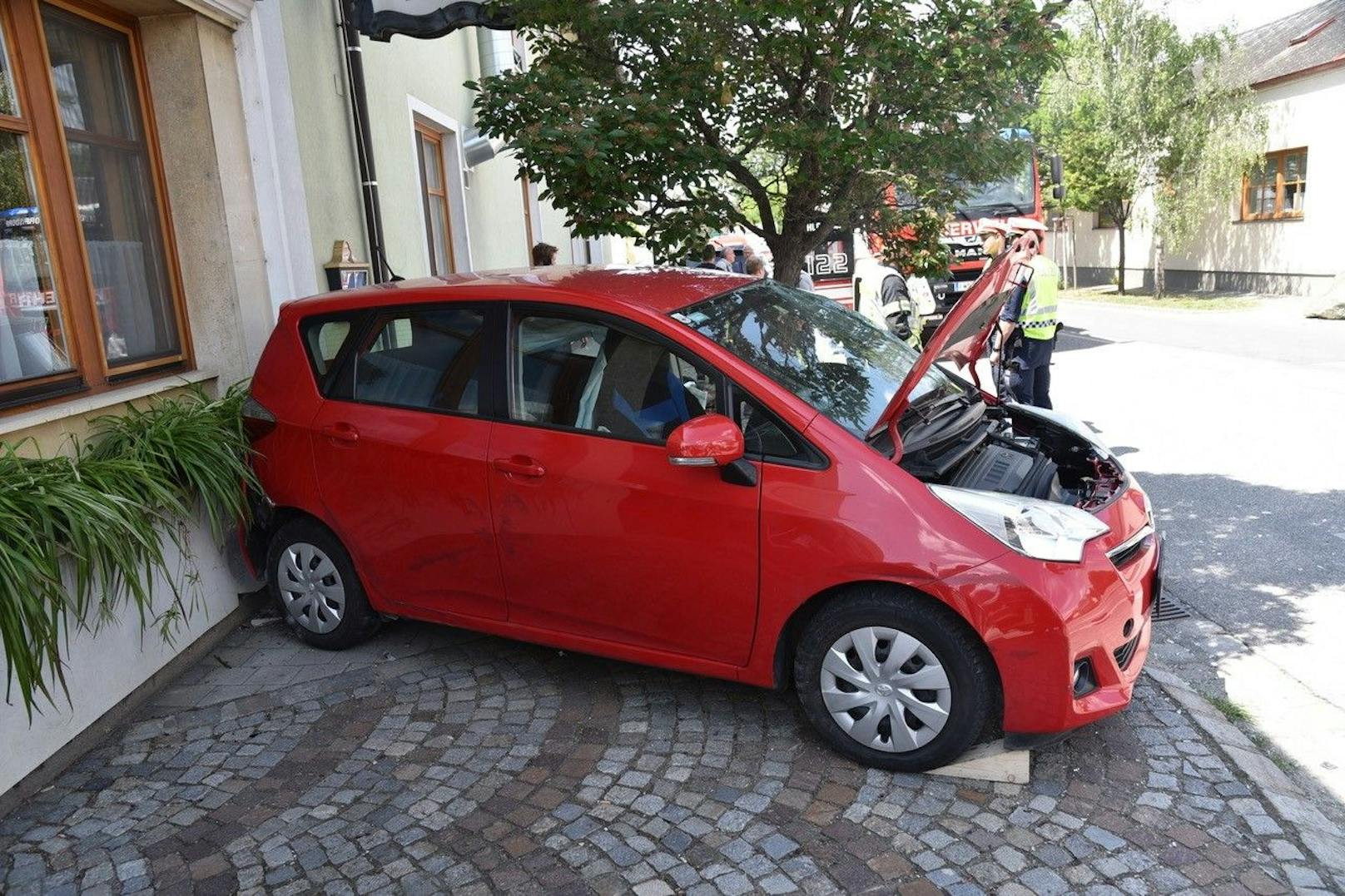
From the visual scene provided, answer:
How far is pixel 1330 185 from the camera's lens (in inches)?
864

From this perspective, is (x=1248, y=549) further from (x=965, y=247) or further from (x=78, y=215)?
(x=965, y=247)

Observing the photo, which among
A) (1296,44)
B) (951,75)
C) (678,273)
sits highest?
(1296,44)

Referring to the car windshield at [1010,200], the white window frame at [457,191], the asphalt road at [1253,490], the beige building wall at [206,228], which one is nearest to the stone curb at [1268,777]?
the asphalt road at [1253,490]

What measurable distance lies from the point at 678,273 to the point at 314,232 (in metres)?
3.35

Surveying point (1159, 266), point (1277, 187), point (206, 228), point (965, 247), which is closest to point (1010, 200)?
point (965, 247)

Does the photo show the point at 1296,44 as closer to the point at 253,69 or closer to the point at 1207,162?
the point at 1207,162

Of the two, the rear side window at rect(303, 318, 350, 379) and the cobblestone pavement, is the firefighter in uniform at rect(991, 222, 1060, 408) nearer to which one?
the cobblestone pavement

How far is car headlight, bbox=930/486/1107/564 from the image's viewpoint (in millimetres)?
3379

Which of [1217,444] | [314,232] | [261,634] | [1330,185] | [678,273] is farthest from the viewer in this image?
[1330,185]

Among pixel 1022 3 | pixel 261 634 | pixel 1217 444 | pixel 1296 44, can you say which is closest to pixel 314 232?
pixel 261 634

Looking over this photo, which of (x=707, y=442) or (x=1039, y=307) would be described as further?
(x=1039, y=307)

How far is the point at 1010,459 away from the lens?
4.07 meters

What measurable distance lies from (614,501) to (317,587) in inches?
68.0

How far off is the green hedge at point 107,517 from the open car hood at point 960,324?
2778 millimetres
